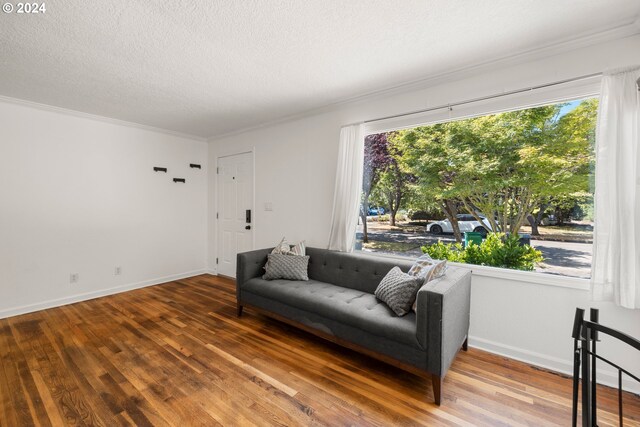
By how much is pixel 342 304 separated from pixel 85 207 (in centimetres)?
370

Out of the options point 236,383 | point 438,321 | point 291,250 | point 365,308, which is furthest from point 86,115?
point 438,321

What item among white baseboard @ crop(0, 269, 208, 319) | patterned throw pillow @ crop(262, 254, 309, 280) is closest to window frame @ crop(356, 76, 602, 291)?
patterned throw pillow @ crop(262, 254, 309, 280)

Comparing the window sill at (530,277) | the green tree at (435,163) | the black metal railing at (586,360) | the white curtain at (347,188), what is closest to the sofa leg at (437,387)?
the black metal railing at (586,360)

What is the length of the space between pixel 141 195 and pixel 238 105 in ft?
7.20

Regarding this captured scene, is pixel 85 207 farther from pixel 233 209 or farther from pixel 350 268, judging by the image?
pixel 350 268

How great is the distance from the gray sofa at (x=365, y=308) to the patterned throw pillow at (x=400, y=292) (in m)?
0.06

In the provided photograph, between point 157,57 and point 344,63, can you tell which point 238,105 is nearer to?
point 157,57

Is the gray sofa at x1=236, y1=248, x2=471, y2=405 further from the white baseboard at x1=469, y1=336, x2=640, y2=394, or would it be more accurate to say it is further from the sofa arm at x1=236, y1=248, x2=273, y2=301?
the white baseboard at x1=469, y1=336, x2=640, y2=394

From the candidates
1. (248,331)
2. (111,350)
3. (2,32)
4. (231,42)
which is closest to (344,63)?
(231,42)

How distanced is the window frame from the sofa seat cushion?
97 centimetres

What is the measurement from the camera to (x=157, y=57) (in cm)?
233

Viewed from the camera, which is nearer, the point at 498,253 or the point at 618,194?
the point at 618,194

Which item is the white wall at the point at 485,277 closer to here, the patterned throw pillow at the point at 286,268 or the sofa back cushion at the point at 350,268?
the sofa back cushion at the point at 350,268

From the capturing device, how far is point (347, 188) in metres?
3.23
